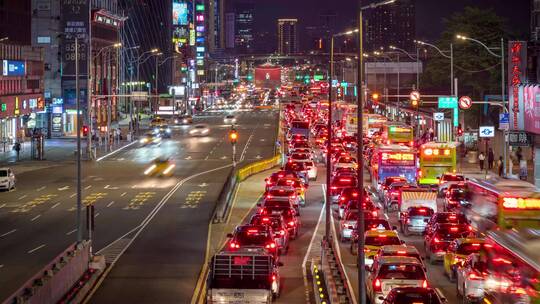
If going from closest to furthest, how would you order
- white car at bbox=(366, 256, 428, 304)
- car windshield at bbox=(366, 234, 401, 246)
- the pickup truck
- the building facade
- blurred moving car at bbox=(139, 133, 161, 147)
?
the pickup truck → white car at bbox=(366, 256, 428, 304) → car windshield at bbox=(366, 234, 401, 246) → the building facade → blurred moving car at bbox=(139, 133, 161, 147)

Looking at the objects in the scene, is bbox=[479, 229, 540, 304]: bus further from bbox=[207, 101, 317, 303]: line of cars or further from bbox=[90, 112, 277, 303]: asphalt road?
bbox=[90, 112, 277, 303]: asphalt road

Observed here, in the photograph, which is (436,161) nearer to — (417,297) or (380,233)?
(380,233)

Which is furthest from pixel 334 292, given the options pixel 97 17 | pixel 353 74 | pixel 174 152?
pixel 353 74

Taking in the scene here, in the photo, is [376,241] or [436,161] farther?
[436,161]

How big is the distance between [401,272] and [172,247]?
1479cm

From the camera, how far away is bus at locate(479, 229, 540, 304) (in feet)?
55.1

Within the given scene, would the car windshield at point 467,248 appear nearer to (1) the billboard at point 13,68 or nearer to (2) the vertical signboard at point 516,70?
(2) the vertical signboard at point 516,70

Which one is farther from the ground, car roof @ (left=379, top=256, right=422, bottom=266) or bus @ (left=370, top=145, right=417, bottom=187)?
bus @ (left=370, top=145, right=417, bottom=187)

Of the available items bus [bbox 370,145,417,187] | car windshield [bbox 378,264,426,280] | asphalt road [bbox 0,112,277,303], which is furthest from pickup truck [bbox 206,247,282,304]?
bus [bbox 370,145,417,187]

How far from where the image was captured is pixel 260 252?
2455 cm

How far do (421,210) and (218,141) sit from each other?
62.5 meters

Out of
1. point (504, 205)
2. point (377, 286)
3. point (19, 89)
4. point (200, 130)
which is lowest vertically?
point (377, 286)

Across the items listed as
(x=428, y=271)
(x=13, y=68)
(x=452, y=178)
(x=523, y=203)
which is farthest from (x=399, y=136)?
(x=523, y=203)

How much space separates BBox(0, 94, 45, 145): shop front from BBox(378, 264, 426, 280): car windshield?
69.6 metres
